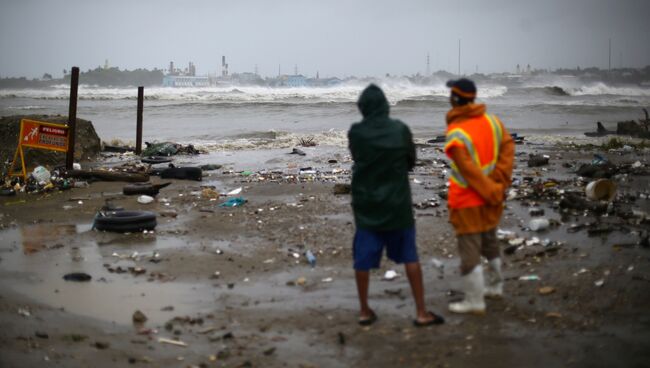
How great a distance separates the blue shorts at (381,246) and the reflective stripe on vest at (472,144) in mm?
501

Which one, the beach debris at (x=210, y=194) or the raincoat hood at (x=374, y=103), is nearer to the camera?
the raincoat hood at (x=374, y=103)

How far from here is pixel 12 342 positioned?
462 cm

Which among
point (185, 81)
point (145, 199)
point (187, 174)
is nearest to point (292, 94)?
point (187, 174)

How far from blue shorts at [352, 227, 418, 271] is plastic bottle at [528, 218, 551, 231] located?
309cm

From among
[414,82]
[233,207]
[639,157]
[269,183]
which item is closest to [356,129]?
Result: [233,207]

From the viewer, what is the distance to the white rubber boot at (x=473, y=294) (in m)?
4.85

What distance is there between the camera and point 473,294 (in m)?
4.91

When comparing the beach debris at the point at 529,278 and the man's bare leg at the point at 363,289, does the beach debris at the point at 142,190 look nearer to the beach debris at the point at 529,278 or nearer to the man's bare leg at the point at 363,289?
the man's bare leg at the point at 363,289

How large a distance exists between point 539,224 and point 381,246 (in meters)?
3.26

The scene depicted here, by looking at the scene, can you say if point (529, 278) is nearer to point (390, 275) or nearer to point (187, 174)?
point (390, 275)

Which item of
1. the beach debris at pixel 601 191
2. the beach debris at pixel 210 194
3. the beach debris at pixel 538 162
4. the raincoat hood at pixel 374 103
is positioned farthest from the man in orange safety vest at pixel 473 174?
the beach debris at pixel 538 162

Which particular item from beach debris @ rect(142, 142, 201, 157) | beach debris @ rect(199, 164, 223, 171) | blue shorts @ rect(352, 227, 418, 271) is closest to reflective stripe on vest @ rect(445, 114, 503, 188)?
blue shorts @ rect(352, 227, 418, 271)

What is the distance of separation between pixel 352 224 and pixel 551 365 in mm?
4458

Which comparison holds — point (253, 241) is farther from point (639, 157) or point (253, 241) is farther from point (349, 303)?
point (639, 157)
